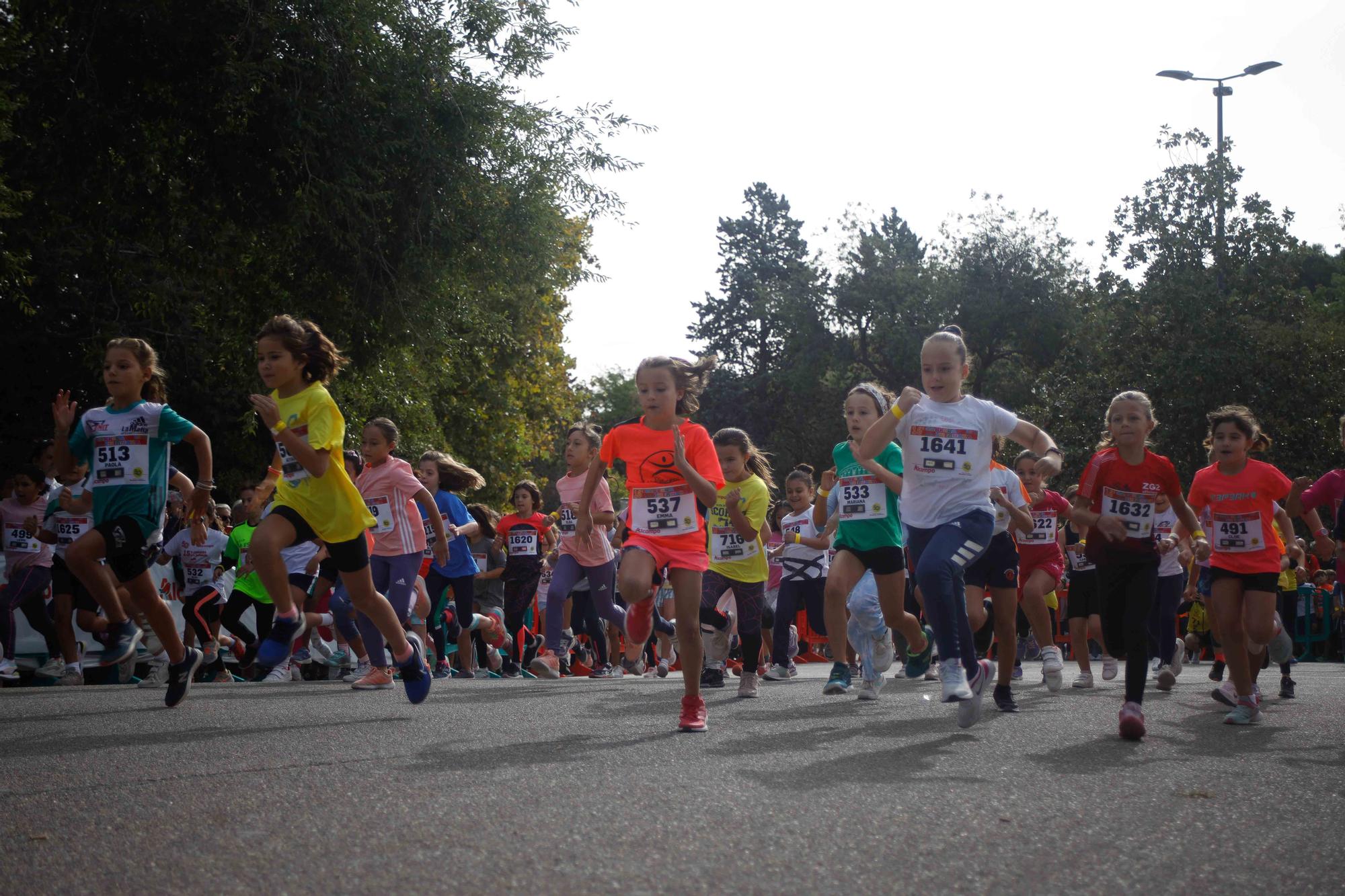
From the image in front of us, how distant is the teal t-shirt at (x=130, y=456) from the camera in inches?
336

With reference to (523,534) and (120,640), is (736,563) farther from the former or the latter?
(120,640)

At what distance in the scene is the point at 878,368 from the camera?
5625cm

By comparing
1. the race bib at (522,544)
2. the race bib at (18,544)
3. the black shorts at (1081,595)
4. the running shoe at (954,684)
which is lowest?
the running shoe at (954,684)

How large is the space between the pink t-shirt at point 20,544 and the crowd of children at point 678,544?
0.02m

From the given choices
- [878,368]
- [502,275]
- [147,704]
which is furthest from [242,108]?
[878,368]

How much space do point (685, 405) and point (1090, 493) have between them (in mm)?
2136

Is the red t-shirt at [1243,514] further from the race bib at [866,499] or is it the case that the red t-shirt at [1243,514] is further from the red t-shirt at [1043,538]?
the red t-shirt at [1043,538]

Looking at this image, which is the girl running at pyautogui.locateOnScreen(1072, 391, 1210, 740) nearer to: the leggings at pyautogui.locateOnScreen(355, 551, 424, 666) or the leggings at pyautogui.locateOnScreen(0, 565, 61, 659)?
the leggings at pyautogui.locateOnScreen(355, 551, 424, 666)

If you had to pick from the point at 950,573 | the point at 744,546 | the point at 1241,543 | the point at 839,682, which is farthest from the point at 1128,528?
the point at 744,546

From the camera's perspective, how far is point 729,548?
1160cm

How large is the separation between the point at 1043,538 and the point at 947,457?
5.49m

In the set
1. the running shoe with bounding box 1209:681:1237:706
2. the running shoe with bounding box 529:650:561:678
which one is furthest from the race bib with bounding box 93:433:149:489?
the running shoe with bounding box 1209:681:1237:706

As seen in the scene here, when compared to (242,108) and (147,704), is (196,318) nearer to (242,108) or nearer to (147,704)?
(242,108)

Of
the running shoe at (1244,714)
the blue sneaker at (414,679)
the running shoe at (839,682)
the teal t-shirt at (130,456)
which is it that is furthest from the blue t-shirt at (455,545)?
the running shoe at (1244,714)
